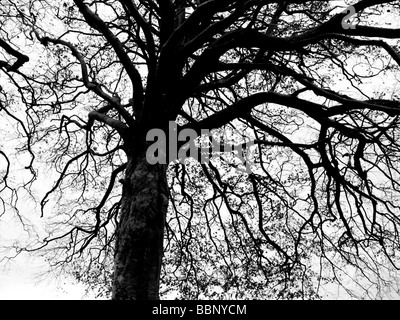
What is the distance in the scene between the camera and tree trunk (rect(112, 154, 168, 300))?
10.9 feet

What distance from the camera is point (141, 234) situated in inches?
139

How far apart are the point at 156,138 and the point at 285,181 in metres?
3.46

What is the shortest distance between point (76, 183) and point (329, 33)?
20.3 feet

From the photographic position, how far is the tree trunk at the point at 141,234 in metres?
3.33

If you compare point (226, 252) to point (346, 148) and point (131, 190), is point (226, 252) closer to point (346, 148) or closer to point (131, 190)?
point (346, 148)

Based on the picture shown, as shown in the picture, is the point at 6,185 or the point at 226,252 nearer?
the point at 6,185

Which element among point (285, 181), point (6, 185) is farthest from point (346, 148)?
point (6, 185)

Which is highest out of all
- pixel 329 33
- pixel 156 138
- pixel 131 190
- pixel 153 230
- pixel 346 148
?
pixel 329 33

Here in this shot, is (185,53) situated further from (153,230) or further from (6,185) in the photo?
(6,185)
